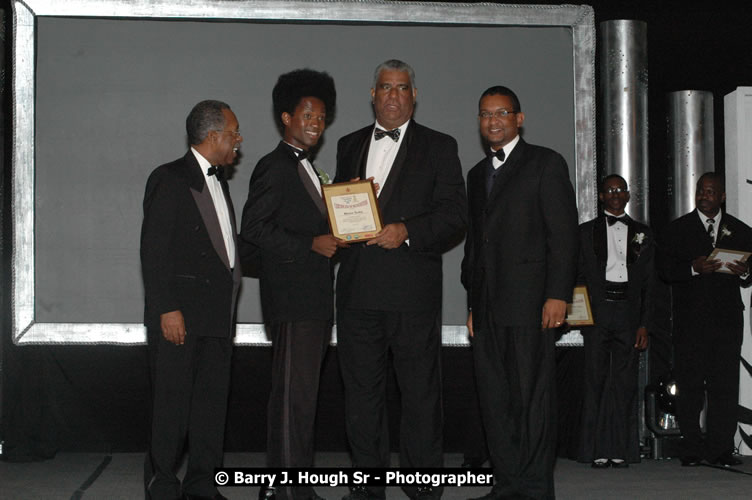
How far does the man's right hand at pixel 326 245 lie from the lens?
3.90 meters

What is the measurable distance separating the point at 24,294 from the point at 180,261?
216 cm

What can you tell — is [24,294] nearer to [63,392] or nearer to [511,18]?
[63,392]

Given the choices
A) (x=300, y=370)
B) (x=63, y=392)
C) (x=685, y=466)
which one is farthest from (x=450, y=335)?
(x=63, y=392)

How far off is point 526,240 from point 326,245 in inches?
35.6

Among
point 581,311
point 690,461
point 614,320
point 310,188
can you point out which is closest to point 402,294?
point 310,188

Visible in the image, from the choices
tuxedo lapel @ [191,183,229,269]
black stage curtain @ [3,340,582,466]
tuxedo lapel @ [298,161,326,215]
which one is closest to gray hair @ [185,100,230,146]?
tuxedo lapel @ [191,183,229,269]

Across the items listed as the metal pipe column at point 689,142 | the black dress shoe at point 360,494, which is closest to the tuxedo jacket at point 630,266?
the metal pipe column at point 689,142

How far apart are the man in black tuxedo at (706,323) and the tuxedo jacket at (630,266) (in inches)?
5.2

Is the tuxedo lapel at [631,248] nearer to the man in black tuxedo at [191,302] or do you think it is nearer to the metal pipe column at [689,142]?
the metal pipe column at [689,142]

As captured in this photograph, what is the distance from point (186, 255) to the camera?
404 cm

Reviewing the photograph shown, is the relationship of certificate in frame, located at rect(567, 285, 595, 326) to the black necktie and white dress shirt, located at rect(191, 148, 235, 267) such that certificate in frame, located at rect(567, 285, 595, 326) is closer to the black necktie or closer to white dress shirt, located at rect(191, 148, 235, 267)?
the black necktie

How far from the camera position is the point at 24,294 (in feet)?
18.7

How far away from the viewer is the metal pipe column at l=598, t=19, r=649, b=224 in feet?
19.7

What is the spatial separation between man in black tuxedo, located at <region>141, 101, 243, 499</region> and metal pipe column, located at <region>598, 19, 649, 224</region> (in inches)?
115
